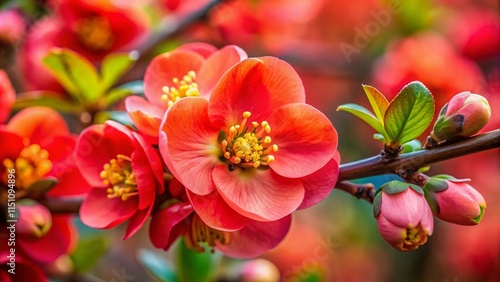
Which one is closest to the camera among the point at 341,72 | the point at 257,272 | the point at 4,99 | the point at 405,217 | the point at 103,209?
the point at 405,217

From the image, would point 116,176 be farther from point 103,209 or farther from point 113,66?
point 113,66

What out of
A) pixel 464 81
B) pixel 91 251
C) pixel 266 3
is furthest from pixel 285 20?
pixel 91 251

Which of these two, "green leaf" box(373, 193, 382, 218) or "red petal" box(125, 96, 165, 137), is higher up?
"red petal" box(125, 96, 165, 137)

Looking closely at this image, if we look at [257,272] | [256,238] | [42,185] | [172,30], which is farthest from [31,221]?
[172,30]

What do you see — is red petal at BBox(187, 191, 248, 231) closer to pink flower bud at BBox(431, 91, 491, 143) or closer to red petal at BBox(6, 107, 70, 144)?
pink flower bud at BBox(431, 91, 491, 143)

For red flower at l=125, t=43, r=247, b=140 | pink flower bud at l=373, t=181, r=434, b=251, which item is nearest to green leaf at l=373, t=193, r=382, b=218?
pink flower bud at l=373, t=181, r=434, b=251

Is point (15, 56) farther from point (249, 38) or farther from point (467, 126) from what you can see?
point (467, 126)
